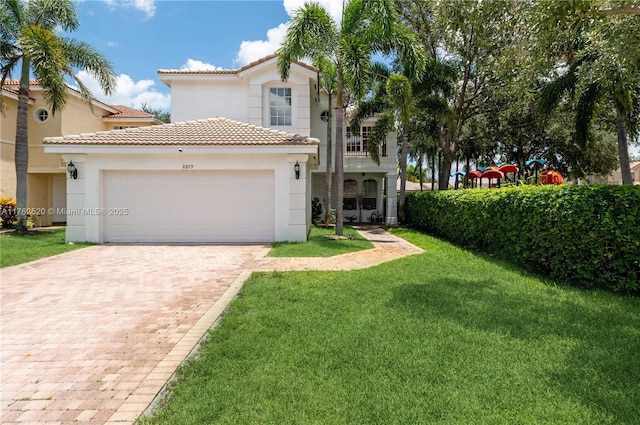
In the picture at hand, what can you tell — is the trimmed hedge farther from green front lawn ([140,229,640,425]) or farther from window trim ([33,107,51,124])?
window trim ([33,107,51,124])

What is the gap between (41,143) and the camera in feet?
65.1

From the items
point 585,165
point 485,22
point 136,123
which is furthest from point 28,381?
point 585,165

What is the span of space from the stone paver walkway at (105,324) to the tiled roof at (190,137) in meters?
4.37

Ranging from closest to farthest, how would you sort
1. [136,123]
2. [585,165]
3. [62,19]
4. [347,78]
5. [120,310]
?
[120,310], [347,78], [62,19], [136,123], [585,165]

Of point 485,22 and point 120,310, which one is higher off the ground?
point 485,22

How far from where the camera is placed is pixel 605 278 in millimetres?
6488

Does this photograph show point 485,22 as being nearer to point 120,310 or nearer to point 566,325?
point 566,325

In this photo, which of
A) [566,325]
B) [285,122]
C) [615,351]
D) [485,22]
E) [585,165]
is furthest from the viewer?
[585,165]

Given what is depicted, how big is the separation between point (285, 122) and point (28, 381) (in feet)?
54.3

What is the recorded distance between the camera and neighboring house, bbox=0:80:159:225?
18875 mm

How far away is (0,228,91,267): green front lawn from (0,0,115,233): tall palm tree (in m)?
1.32

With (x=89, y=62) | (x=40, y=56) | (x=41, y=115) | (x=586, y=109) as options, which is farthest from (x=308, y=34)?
(x=41, y=115)

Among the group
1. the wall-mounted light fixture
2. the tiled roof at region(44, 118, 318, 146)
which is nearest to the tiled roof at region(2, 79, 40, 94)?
the tiled roof at region(44, 118, 318, 146)

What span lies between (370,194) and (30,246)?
61.9 feet
